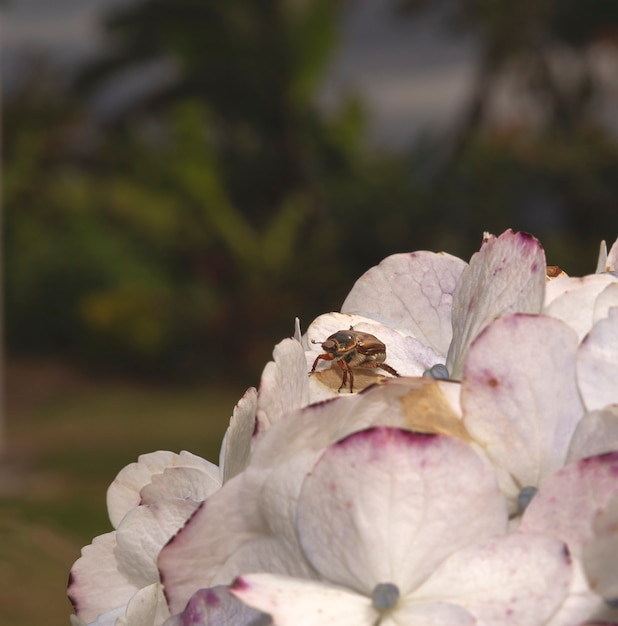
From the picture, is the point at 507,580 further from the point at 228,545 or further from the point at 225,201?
the point at 225,201

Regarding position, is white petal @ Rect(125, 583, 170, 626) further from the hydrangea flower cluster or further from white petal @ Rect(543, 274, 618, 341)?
white petal @ Rect(543, 274, 618, 341)

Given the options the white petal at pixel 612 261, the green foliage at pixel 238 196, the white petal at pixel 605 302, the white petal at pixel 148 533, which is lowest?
the white petal at pixel 148 533

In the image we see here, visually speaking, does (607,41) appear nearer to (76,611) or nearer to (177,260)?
(177,260)

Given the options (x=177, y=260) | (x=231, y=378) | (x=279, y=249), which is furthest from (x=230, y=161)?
(x=231, y=378)

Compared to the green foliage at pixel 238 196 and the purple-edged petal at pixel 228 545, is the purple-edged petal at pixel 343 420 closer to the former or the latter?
the purple-edged petal at pixel 228 545

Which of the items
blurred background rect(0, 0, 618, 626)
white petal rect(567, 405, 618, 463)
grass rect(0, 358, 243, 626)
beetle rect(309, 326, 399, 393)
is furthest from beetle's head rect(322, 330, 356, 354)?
blurred background rect(0, 0, 618, 626)

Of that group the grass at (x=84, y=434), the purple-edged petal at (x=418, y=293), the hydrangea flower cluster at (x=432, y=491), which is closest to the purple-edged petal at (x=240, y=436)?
the hydrangea flower cluster at (x=432, y=491)

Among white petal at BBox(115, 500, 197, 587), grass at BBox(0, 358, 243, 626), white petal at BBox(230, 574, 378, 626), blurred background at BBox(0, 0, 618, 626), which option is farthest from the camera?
blurred background at BBox(0, 0, 618, 626)
